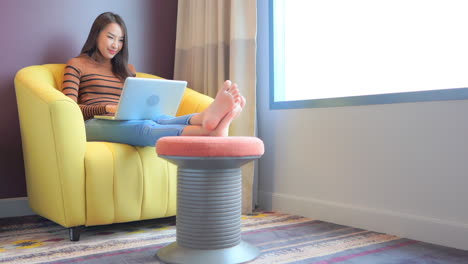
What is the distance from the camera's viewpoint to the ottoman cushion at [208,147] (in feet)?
4.79

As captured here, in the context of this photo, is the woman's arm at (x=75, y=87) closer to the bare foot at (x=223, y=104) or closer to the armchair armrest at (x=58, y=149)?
the armchair armrest at (x=58, y=149)

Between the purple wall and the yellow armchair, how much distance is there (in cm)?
40

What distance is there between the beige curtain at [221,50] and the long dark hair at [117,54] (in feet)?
1.50

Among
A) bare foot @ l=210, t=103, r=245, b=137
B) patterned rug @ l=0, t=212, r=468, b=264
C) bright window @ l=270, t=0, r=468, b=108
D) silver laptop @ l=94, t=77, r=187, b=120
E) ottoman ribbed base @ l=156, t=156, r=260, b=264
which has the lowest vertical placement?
patterned rug @ l=0, t=212, r=468, b=264

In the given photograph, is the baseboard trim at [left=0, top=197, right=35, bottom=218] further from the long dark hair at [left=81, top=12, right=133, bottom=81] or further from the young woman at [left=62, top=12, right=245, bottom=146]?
the long dark hair at [left=81, top=12, right=133, bottom=81]

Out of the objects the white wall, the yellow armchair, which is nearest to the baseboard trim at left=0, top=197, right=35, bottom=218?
the yellow armchair

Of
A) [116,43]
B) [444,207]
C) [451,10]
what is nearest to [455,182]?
[444,207]

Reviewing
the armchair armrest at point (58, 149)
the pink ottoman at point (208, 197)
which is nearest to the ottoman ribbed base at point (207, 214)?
the pink ottoman at point (208, 197)

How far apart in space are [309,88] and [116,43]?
1063 mm

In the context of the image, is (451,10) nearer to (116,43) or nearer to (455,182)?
(455,182)

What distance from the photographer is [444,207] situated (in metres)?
1.74

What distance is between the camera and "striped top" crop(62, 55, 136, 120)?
2195 millimetres

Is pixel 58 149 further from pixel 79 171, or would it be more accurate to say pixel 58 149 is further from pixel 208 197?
pixel 208 197

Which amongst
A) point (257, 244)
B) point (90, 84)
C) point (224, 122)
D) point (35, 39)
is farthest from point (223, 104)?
point (35, 39)
